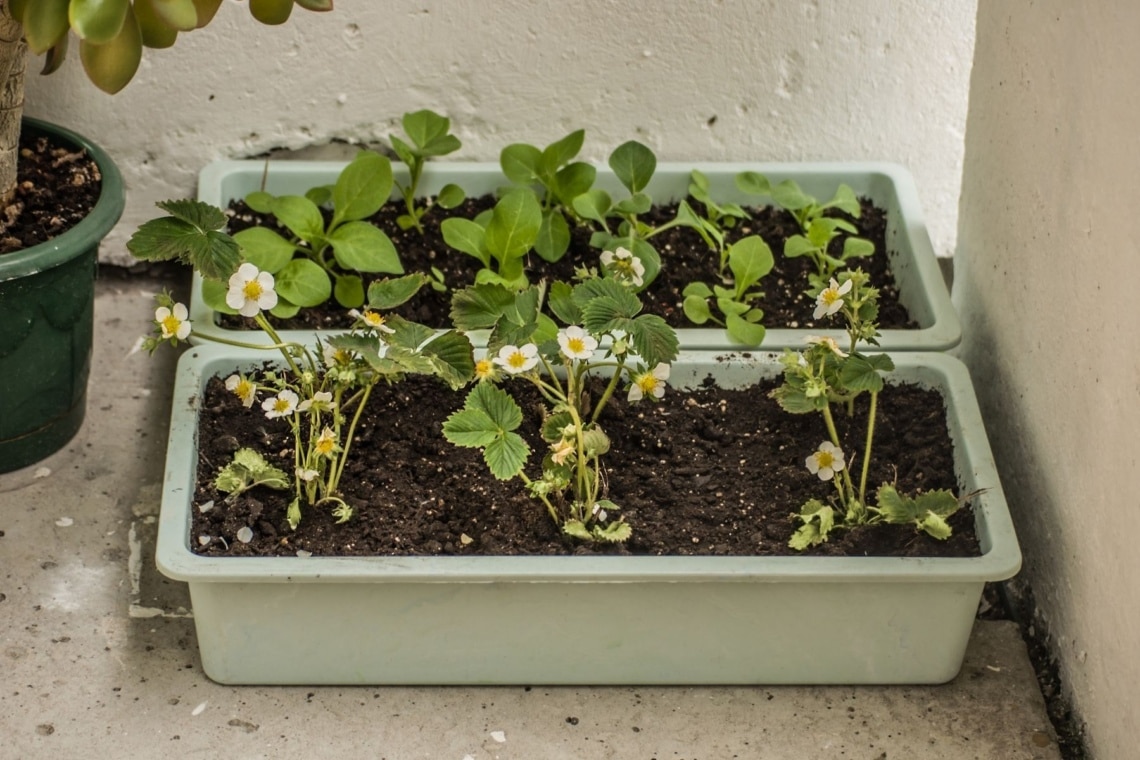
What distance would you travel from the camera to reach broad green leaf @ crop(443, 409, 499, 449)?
150 centimetres

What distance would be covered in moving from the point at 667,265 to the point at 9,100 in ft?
2.80

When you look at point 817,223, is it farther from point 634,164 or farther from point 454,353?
point 454,353

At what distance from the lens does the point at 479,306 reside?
1.64 m

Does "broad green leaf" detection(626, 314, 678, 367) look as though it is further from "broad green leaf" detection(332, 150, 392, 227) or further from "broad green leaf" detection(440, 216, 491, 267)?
"broad green leaf" detection(332, 150, 392, 227)

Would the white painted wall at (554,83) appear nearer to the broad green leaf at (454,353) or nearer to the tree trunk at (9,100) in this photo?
the tree trunk at (9,100)

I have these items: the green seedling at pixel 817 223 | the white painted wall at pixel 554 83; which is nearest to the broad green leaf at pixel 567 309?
the green seedling at pixel 817 223

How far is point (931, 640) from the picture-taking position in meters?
1.55

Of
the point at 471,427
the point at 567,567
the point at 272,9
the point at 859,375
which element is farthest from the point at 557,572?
the point at 272,9

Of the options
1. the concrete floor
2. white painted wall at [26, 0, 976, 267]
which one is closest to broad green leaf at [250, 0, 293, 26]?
white painted wall at [26, 0, 976, 267]


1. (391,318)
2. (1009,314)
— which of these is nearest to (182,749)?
(391,318)

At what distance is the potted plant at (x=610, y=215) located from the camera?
1.83 meters

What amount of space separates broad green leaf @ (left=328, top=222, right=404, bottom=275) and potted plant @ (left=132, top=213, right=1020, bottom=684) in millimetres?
220

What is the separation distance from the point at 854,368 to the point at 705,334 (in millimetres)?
274

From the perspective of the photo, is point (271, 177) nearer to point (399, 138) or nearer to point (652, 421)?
point (399, 138)
